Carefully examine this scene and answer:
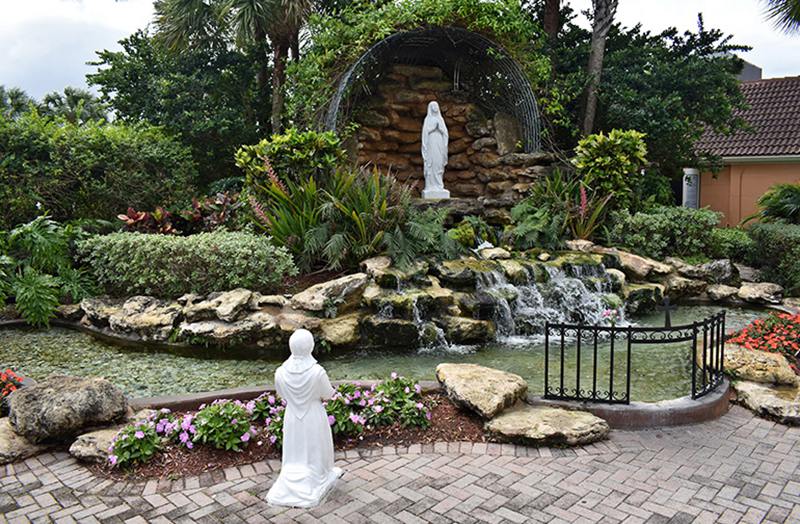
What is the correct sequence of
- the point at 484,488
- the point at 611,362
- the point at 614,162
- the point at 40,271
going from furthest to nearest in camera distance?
1. the point at 614,162
2. the point at 40,271
3. the point at 611,362
4. the point at 484,488

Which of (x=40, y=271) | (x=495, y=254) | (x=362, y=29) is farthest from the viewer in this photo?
(x=362, y=29)

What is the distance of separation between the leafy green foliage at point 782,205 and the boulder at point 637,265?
14.7 ft

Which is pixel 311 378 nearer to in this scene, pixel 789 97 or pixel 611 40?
pixel 611 40

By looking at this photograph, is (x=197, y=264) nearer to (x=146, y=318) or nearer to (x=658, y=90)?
(x=146, y=318)

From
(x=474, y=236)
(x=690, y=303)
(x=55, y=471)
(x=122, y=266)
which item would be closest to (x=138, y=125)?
(x=122, y=266)

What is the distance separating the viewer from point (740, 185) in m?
18.4

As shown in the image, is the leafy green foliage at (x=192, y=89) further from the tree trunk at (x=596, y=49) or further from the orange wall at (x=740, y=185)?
the orange wall at (x=740, y=185)

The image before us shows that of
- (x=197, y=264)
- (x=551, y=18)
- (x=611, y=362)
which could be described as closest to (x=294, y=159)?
(x=197, y=264)

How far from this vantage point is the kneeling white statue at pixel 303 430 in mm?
3643

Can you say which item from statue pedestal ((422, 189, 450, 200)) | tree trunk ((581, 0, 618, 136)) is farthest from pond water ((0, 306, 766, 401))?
tree trunk ((581, 0, 618, 136))

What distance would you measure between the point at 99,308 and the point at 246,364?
2.81 metres

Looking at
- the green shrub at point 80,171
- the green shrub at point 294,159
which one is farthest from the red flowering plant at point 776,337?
the green shrub at point 80,171

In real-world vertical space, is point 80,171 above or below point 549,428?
above

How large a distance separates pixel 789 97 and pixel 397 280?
1739cm
